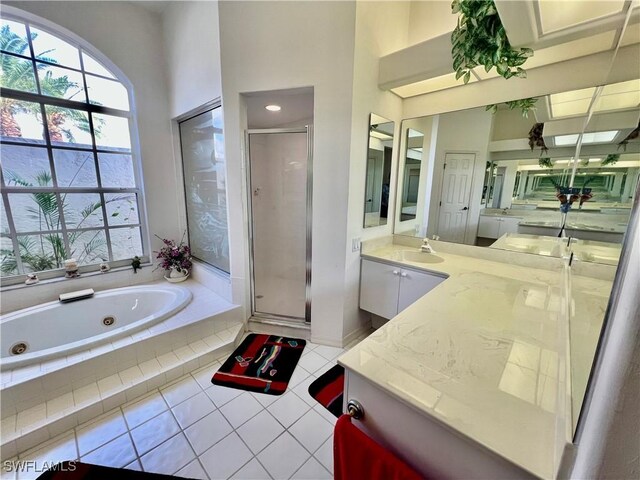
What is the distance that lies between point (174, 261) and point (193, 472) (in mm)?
2339

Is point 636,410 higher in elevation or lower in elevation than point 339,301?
higher

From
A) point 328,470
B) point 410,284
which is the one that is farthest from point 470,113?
point 328,470

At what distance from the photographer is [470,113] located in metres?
2.06

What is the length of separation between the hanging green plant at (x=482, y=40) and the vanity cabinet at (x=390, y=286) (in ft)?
4.35

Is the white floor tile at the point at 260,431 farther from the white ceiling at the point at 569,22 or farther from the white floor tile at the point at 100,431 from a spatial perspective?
the white ceiling at the point at 569,22

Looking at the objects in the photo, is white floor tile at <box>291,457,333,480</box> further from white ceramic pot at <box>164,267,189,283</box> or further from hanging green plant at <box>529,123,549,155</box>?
white ceramic pot at <box>164,267,189,283</box>

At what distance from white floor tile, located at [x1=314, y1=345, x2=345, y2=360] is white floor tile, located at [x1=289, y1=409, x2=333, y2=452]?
57 centimetres

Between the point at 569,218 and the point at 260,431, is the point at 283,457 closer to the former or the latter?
the point at 260,431

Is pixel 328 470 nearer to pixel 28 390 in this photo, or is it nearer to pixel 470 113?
pixel 28 390

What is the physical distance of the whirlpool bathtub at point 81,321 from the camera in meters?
1.85

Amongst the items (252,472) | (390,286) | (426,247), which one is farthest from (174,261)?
(426,247)

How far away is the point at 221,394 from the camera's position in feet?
6.02

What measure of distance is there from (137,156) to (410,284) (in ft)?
10.9

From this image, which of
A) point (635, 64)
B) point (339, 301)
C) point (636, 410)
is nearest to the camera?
point (636, 410)
